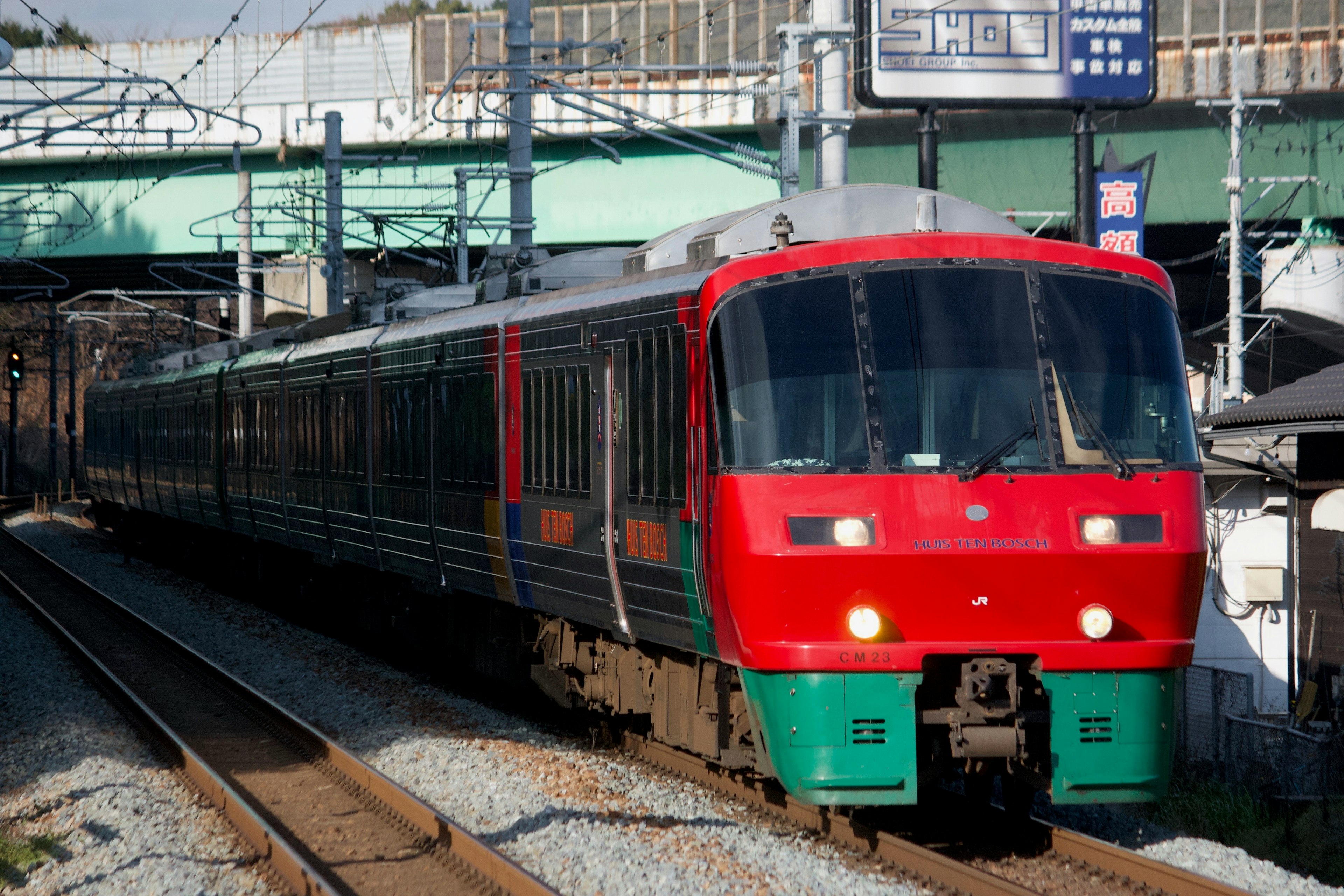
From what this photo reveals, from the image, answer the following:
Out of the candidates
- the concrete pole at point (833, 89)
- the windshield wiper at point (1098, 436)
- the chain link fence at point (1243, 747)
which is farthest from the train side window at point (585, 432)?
the concrete pole at point (833, 89)

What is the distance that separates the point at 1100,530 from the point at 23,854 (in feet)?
17.5

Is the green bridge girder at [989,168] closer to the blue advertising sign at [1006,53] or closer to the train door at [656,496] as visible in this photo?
the blue advertising sign at [1006,53]

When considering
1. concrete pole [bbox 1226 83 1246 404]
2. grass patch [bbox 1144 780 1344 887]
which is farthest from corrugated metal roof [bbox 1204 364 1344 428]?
concrete pole [bbox 1226 83 1246 404]

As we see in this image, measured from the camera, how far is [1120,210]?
71.4ft

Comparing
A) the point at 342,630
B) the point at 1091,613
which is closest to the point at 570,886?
the point at 1091,613

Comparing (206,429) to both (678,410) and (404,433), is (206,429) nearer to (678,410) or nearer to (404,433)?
(404,433)

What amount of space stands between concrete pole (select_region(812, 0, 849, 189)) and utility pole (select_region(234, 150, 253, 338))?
13657 mm

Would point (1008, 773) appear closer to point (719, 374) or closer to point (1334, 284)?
point (719, 374)

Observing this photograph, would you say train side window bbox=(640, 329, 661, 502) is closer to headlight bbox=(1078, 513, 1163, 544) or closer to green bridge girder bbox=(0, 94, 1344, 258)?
headlight bbox=(1078, 513, 1163, 544)

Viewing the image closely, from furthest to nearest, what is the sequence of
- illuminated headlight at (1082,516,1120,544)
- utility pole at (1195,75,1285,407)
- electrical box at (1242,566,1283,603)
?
utility pole at (1195,75,1285,407), electrical box at (1242,566,1283,603), illuminated headlight at (1082,516,1120,544)

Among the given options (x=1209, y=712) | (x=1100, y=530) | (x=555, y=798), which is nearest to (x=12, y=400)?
(x=1209, y=712)

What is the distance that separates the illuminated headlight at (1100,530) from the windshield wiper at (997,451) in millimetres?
428

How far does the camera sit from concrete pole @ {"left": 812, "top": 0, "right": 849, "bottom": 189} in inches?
578

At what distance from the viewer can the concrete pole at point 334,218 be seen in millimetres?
24578
